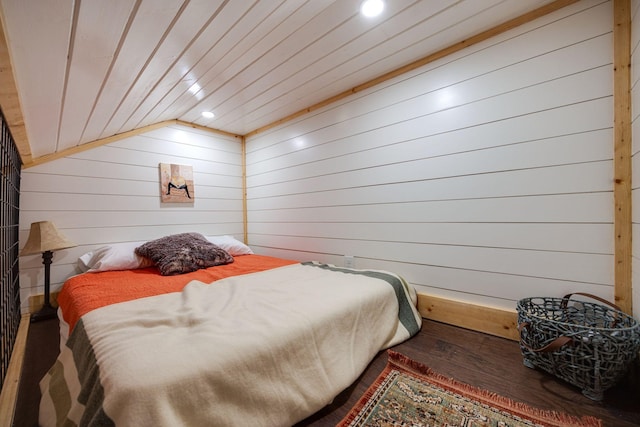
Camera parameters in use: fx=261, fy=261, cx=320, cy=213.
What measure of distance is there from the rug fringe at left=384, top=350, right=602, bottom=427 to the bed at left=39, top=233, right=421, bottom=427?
0.16m

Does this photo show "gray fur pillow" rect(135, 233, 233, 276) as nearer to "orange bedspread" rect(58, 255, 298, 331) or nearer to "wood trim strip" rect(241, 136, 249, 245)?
"orange bedspread" rect(58, 255, 298, 331)

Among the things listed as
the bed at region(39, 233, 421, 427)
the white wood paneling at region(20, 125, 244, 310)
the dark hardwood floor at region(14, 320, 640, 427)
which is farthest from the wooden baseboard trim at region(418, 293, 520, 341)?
the white wood paneling at region(20, 125, 244, 310)

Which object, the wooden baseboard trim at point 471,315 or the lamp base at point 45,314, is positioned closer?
the wooden baseboard trim at point 471,315

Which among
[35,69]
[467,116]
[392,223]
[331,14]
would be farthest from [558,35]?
[35,69]

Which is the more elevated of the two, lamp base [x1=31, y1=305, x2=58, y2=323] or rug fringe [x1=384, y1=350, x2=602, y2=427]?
lamp base [x1=31, y1=305, x2=58, y2=323]

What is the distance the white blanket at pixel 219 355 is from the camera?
0.77 m

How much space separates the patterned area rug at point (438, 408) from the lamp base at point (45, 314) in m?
2.56

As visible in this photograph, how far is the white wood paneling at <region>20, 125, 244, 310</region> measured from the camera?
7.34 feet

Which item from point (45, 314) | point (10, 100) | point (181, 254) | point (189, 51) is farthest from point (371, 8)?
point (45, 314)

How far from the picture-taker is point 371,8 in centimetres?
143

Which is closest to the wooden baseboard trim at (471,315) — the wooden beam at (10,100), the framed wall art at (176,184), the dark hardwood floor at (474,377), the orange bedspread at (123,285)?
the dark hardwood floor at (474,377)

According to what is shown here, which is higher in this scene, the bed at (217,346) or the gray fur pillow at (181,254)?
the gray fur pillow at (181,254)

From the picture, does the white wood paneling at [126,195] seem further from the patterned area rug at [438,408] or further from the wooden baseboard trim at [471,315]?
the patterned area rug at [438,408]

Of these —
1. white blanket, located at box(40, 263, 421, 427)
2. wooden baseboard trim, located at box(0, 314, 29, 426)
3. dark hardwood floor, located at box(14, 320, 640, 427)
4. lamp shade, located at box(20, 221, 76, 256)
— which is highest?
lamp shade, located at box(20, 221, 76, 256)
